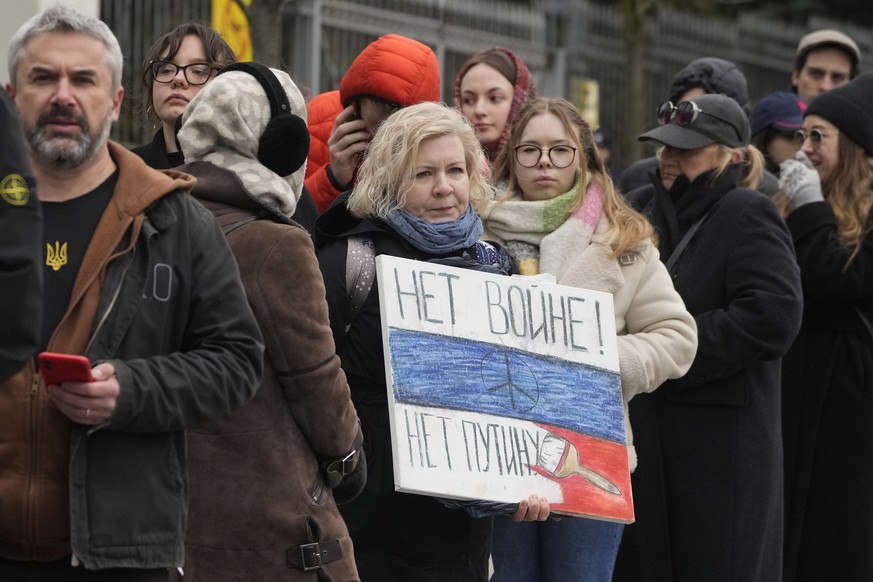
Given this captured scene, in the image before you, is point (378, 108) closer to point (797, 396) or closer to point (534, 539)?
point (534, 539)

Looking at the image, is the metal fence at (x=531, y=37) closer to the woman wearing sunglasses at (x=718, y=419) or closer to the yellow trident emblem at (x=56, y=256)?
the woman wearing sunglasses at (x=718, y=419)

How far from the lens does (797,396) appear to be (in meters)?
6.73

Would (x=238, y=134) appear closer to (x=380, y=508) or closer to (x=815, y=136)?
(x=380, y=508)

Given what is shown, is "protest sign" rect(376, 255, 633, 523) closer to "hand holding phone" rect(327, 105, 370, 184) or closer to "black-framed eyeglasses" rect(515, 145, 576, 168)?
"black-framed eyeglasses" rect(515, 145, 576, 168)

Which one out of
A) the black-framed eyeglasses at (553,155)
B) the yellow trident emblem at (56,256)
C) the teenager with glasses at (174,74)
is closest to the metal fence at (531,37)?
the teenager with glasses at (174,74)

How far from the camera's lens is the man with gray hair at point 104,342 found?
306cm

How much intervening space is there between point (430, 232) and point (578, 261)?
77 centimetres

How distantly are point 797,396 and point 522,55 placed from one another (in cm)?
883

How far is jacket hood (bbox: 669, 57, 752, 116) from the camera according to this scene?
23.2 feet

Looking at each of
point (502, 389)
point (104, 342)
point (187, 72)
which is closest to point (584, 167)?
point (502, 389)

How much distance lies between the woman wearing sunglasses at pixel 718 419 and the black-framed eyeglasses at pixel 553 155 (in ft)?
2.38

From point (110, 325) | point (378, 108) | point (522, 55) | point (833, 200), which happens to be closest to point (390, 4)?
point (522, 55)

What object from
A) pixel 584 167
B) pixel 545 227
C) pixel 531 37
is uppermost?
pixel 531 37

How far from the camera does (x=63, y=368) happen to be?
2.91m
